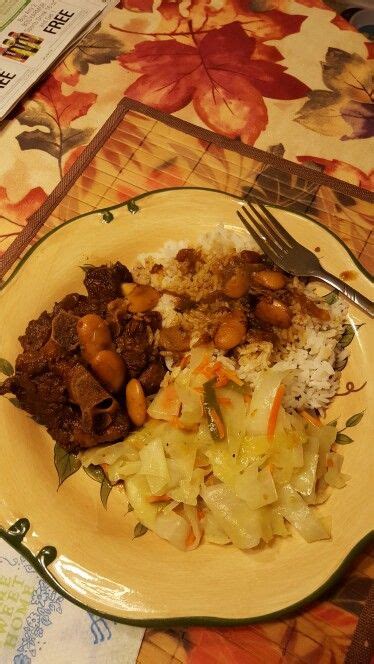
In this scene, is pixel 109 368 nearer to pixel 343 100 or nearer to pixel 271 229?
pixel 271 229

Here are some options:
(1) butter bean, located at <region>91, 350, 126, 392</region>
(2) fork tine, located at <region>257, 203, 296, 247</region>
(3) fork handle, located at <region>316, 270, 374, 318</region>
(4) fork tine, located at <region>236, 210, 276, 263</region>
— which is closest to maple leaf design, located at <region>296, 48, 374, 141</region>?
(2) fork tine, located at <region>257, 203, 296, 247</region>

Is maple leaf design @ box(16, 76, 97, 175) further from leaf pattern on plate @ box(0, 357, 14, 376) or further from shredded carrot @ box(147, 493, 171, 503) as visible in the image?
shredded carrot @ box(147, 493, 171, 503)

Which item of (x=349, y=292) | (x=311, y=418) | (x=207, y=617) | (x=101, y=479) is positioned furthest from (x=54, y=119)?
(x=207, y=617)

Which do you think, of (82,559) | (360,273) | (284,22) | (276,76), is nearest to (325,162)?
(276,76)

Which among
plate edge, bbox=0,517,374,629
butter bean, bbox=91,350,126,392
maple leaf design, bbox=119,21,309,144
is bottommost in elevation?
plate edge, bbox=0,517,374,629

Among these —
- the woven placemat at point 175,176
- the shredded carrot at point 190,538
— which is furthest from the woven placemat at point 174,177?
the shredded carrot at point 190,538
